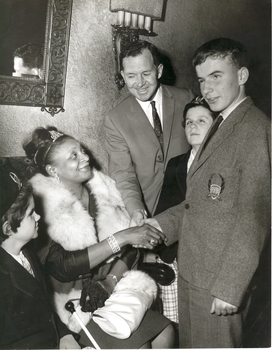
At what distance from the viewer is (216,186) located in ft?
5.48

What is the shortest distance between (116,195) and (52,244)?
435mm

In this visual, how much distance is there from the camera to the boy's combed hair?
170cm

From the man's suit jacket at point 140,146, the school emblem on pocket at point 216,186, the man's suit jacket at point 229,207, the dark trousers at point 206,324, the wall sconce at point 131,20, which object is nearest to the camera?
the man's suit jacket at point 229,207

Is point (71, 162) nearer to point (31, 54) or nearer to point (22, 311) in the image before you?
point (31, 54)

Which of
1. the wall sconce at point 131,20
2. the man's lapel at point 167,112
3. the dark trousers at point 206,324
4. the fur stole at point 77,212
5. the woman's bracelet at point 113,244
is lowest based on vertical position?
the dark trousers at point 206,324

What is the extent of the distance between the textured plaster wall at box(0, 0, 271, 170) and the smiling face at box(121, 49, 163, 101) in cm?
7

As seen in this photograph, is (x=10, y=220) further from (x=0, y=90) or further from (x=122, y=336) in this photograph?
(x=122, y=336)

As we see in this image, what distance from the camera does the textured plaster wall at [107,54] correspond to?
1.81m

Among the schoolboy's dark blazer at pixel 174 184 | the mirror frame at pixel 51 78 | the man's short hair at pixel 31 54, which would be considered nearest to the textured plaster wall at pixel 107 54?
the mirror frame at pixel 51 78

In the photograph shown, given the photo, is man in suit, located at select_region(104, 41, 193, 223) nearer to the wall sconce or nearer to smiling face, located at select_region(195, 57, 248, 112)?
the wall sconce

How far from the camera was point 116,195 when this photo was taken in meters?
2.01

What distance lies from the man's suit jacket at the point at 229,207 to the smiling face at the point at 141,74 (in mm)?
469

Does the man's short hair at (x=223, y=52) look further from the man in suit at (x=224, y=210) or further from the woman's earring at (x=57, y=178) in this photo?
the woman's earring at (x=57, y=178)

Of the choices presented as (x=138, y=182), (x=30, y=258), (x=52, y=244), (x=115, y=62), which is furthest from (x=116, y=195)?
(x=115, y=62)
